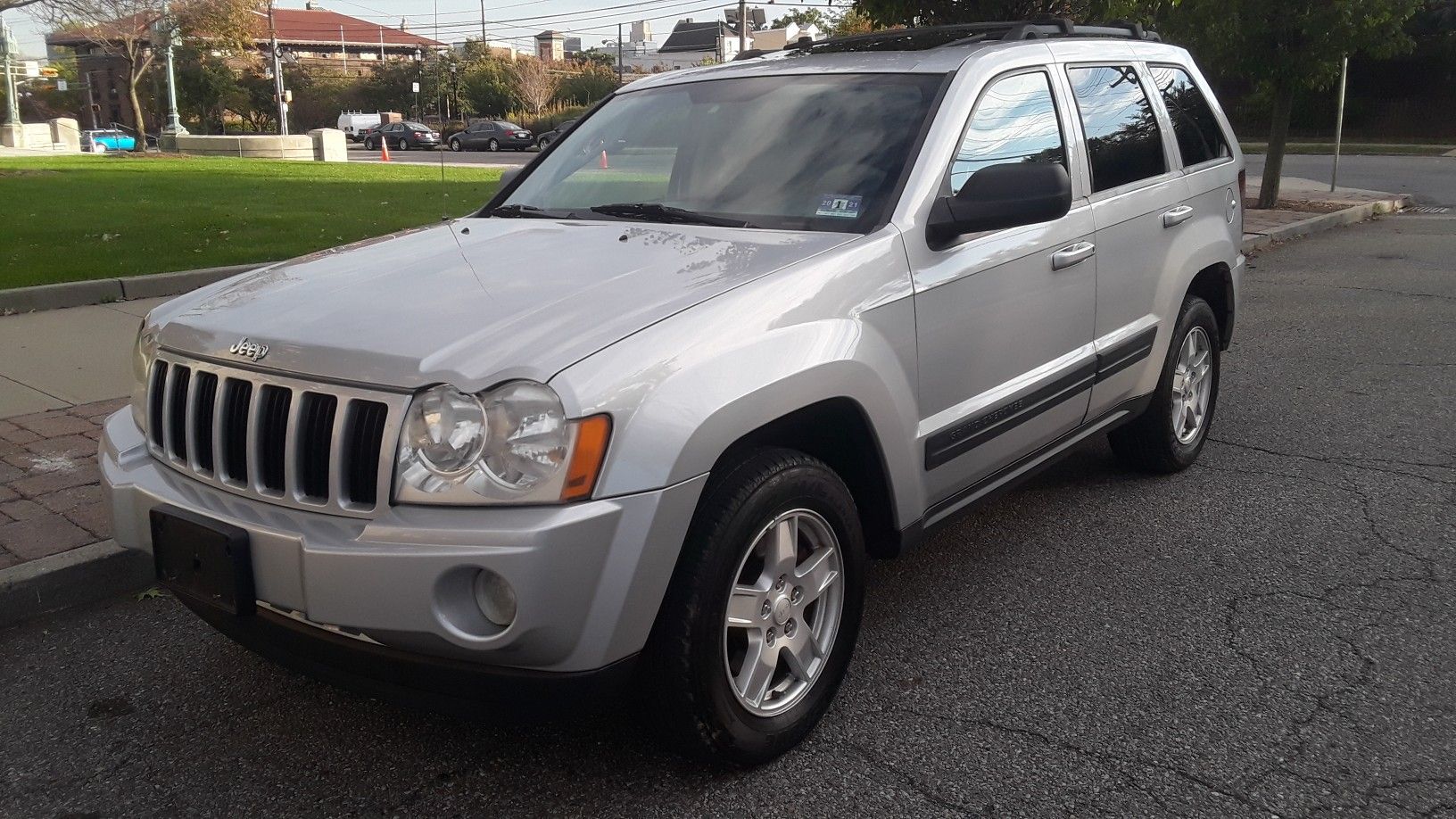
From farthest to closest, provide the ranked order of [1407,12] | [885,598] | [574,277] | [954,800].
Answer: [1407,12] < [885,598] < [574,277] < [954,800]

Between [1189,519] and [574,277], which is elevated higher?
[574,277]

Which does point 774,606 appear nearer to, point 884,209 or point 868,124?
point 884,209

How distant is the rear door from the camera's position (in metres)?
4.27

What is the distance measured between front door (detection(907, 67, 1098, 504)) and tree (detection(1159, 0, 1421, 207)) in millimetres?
11459

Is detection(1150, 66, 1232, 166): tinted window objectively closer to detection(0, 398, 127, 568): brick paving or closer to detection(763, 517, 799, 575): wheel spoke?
detection(763, 517, 799, 575): wheel spoke

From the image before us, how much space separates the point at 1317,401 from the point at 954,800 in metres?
4.68

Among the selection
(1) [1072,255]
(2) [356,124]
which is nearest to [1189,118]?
(1) [1072,255]

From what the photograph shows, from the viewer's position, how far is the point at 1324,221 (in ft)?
48.4

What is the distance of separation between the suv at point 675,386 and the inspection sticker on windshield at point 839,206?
0.5 inches

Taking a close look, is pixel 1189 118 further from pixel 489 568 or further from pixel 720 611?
pixel 489 568

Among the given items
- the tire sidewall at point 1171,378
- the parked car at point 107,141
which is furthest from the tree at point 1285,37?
the parked car at point 107,141

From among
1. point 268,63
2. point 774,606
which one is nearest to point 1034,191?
point 774,606

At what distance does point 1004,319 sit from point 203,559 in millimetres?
2360

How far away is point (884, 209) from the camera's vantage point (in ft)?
11.1
